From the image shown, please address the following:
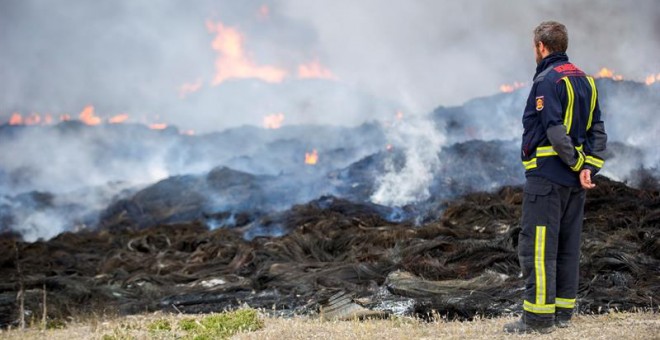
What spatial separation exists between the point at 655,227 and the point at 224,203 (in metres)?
12.1

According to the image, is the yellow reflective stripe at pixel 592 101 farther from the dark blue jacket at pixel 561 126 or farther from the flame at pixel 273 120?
the flame at pixel 273 120

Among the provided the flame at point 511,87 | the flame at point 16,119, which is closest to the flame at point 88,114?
the flame at point 16,119

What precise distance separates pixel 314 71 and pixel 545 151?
20359 mm

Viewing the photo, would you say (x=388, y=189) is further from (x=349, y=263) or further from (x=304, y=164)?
(x=349, y=263)

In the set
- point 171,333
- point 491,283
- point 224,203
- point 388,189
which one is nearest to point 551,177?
point 491,283

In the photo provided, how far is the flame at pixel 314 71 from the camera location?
82.2ft

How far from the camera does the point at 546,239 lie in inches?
207

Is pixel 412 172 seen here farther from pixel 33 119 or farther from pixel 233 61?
pixel 33 119

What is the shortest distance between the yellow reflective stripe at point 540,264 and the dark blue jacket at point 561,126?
418 millimetres

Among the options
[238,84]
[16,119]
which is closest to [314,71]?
[238,84]

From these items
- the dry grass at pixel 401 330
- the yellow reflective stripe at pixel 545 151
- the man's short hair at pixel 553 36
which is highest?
the man's short hair at pixel 553 36

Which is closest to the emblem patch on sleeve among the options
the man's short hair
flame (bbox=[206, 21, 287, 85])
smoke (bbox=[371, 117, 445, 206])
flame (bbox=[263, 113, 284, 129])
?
the man's short hair

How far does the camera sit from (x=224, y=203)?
1938 centimetres

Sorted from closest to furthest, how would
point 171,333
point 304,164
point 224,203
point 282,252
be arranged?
point 171,333 < point 282,252 < point 224,203 < point 304,164
